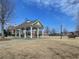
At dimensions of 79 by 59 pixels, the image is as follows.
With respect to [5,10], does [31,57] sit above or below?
below

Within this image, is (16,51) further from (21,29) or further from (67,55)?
(21,29)

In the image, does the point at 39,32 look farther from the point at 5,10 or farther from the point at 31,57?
the point at 31,57

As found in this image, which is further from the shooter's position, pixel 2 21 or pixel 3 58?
pixel 2 21

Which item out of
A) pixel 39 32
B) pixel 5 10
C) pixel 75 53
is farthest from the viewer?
pixel 39 32

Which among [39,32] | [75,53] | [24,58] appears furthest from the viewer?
[39,32]

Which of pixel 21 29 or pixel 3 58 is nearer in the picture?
pixel 3 58

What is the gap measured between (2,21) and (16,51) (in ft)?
97.3

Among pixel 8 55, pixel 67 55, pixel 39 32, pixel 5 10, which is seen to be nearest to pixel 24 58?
pixel 8 55

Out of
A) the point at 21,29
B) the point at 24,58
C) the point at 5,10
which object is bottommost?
the point at 24,58

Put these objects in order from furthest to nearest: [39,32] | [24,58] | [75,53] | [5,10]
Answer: [39,32]
[5,10]
[75,53]
[24,58]

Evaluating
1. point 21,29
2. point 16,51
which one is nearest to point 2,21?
point 21,29

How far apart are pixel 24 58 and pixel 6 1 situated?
31649mm

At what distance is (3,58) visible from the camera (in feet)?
47.1

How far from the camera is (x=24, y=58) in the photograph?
14.3 metres
